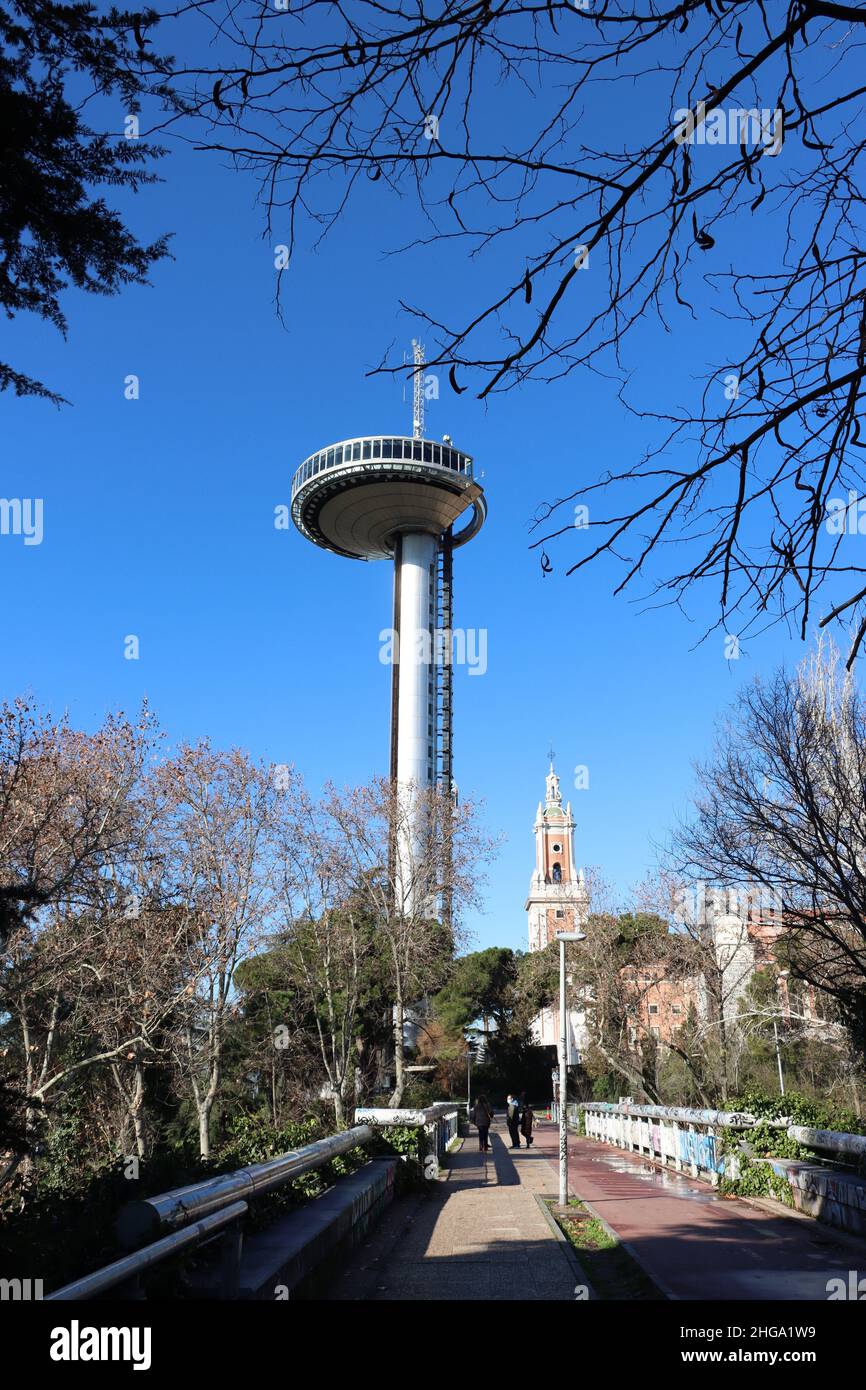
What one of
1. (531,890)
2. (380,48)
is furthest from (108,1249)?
(531,890)

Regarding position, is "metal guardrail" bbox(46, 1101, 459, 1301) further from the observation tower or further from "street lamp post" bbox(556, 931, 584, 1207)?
the observation tower

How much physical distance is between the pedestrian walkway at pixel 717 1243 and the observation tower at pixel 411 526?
7091 centimetres

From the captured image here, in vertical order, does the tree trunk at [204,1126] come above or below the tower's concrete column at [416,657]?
below

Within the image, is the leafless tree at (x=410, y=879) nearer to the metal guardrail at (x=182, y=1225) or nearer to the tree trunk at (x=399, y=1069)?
the tree trunk at (x=399, y=1069)

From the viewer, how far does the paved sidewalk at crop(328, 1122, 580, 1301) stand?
8.54 metres

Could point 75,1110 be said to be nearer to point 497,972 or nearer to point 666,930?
point 666,930

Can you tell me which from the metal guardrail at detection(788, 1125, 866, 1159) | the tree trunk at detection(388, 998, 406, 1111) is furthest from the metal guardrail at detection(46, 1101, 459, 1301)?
the tree trunk at detection(388, 998, 406, 1111)

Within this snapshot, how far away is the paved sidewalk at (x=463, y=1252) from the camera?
28.0 ft

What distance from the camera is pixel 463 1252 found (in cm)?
1095

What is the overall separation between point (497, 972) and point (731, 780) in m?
54.8

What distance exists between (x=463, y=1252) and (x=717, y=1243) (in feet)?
9.29

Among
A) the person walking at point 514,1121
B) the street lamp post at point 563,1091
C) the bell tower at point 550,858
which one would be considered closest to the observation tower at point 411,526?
the bell tower at point 550,858

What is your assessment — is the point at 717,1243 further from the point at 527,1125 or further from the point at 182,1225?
the point at 527,1125

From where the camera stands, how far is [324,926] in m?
33.5
